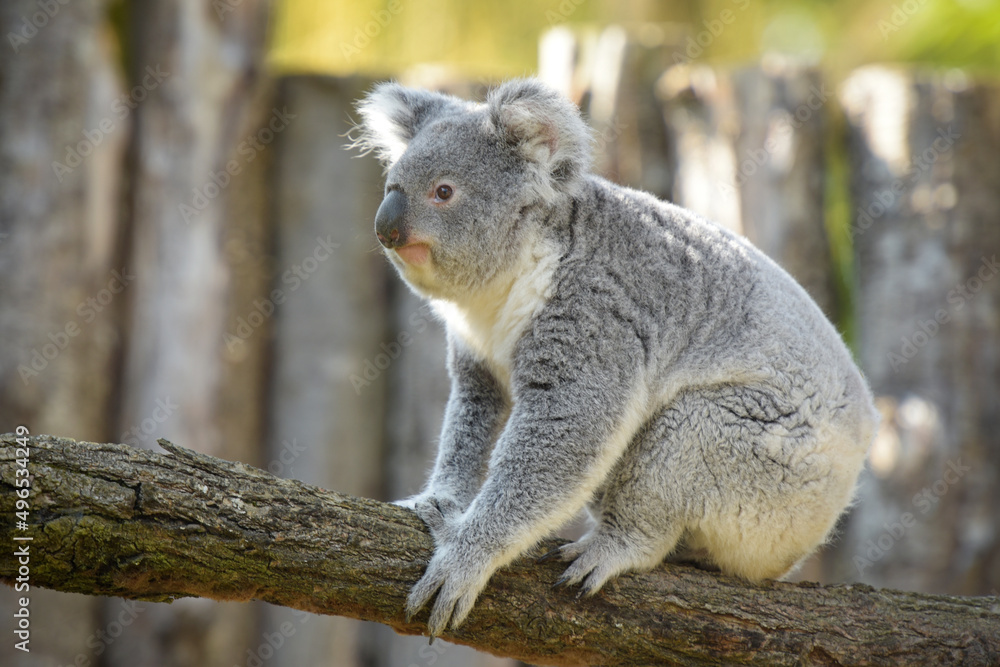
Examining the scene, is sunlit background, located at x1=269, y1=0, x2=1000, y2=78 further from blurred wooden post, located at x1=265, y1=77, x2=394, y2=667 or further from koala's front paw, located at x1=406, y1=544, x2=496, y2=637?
koala's front paw, located at x1=406, y1=544, x2=496, y2=637

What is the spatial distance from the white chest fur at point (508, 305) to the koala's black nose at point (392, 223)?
425 millimetres

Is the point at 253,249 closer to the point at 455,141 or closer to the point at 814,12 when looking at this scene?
the point at 455,141

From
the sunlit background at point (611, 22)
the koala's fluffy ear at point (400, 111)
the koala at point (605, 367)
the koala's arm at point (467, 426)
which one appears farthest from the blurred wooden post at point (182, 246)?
the koala at point (605, 367)

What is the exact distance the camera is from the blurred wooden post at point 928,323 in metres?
5.32

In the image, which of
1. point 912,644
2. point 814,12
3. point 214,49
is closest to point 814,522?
point 912,644

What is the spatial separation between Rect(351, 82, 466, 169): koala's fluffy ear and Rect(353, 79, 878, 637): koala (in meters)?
0.19

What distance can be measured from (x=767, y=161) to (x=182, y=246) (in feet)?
12.4

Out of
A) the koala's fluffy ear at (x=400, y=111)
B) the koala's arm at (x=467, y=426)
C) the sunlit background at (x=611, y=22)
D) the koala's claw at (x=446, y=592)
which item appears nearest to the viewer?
the koala's claw at (x=446, y=592)

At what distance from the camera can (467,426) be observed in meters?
3.74

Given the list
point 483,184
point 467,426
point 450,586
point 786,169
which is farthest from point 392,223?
point 786,169

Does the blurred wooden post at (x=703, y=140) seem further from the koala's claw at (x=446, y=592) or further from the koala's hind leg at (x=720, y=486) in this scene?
the koala's claw at (x=446, y=592)

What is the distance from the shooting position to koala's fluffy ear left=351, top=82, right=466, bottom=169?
3.91m

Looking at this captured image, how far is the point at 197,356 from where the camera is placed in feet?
17.6

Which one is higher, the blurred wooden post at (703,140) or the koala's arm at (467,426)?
the blurred wooden post at (703,140)
